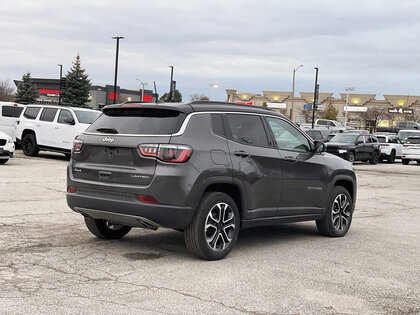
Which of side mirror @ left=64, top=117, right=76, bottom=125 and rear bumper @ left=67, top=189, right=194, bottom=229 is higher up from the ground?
side mirror @ left=64, top=117, right=76, bottom=125

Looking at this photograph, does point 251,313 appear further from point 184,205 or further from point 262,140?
point 262,140

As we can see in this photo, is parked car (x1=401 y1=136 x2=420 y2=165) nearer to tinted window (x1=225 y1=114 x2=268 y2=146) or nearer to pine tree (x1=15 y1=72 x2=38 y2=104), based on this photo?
tinted window (x1=225 y1=114 x2=268 y2=146)

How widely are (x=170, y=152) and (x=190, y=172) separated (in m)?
0.29

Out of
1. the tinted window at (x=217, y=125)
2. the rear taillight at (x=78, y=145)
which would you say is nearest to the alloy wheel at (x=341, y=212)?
the tinted window at (x=217, y=125)

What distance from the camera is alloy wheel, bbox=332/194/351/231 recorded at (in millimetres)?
8555

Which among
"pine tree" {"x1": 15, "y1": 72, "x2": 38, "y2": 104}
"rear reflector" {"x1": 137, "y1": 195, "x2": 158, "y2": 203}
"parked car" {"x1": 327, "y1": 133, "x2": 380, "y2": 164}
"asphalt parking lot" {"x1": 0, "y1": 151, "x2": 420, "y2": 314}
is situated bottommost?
"asphalt parking lot" {"x1": 0, "y1": 151, "x2": 420, "y2": 314}

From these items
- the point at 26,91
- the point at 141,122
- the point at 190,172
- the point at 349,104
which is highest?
the point at 349,104

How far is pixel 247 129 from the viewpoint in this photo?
7211 millimetres

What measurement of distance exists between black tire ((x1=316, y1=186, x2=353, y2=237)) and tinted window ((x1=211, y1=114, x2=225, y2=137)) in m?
2.37

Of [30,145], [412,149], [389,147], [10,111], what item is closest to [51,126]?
[30,145]

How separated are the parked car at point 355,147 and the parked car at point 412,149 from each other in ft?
5.42

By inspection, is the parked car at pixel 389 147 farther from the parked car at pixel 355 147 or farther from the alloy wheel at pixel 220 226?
the alloy wheel at pixel 220 226

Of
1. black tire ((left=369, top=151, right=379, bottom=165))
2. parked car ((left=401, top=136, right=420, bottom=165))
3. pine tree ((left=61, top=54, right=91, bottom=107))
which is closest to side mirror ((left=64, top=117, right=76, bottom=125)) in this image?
black tire ((left=369, top=151, right=379, bottom=165))

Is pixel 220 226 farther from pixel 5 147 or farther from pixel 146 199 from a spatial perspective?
pixel 5 147
